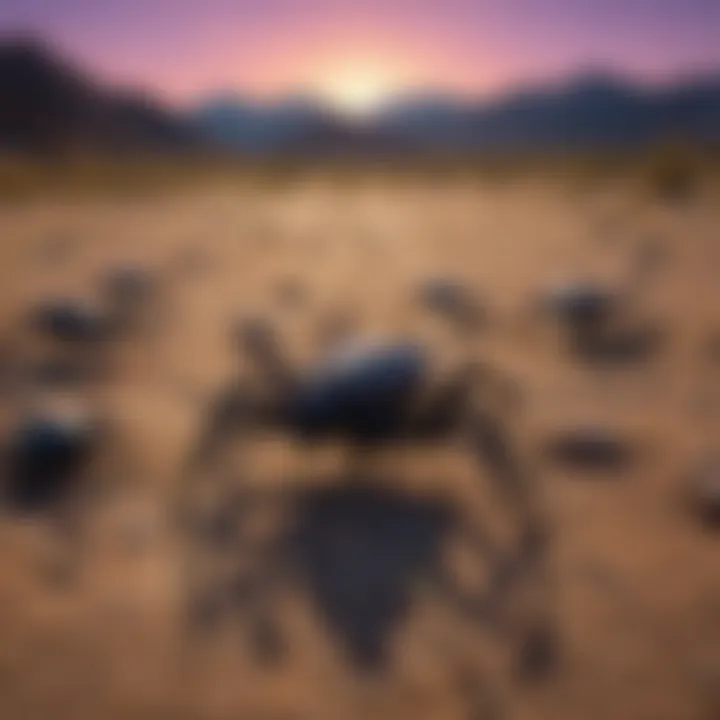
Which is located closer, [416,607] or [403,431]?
[416,607]

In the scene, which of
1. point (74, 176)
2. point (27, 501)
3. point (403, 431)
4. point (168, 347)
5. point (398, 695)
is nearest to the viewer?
point (398, 695)

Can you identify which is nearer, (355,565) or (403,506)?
(355,565)

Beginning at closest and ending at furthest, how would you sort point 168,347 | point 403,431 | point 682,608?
point 682,608, point 403,431, point 168,347

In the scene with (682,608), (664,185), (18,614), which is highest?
(664,185)

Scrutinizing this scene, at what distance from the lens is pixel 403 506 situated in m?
3.82

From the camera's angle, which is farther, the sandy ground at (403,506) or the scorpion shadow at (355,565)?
the scorpion shadow at (355,565)

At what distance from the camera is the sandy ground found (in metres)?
2.85

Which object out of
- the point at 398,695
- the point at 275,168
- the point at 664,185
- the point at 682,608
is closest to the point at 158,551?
the point at 398,695

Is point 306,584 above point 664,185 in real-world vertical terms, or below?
below

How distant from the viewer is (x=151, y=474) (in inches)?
161

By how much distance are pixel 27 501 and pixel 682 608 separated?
2.31 metres

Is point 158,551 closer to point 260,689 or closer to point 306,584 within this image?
point 306,584

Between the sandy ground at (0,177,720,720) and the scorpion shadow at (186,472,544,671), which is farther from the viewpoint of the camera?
the scorpion shadow at (186,472,544,671)

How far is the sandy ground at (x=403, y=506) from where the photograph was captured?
9.35 feet
